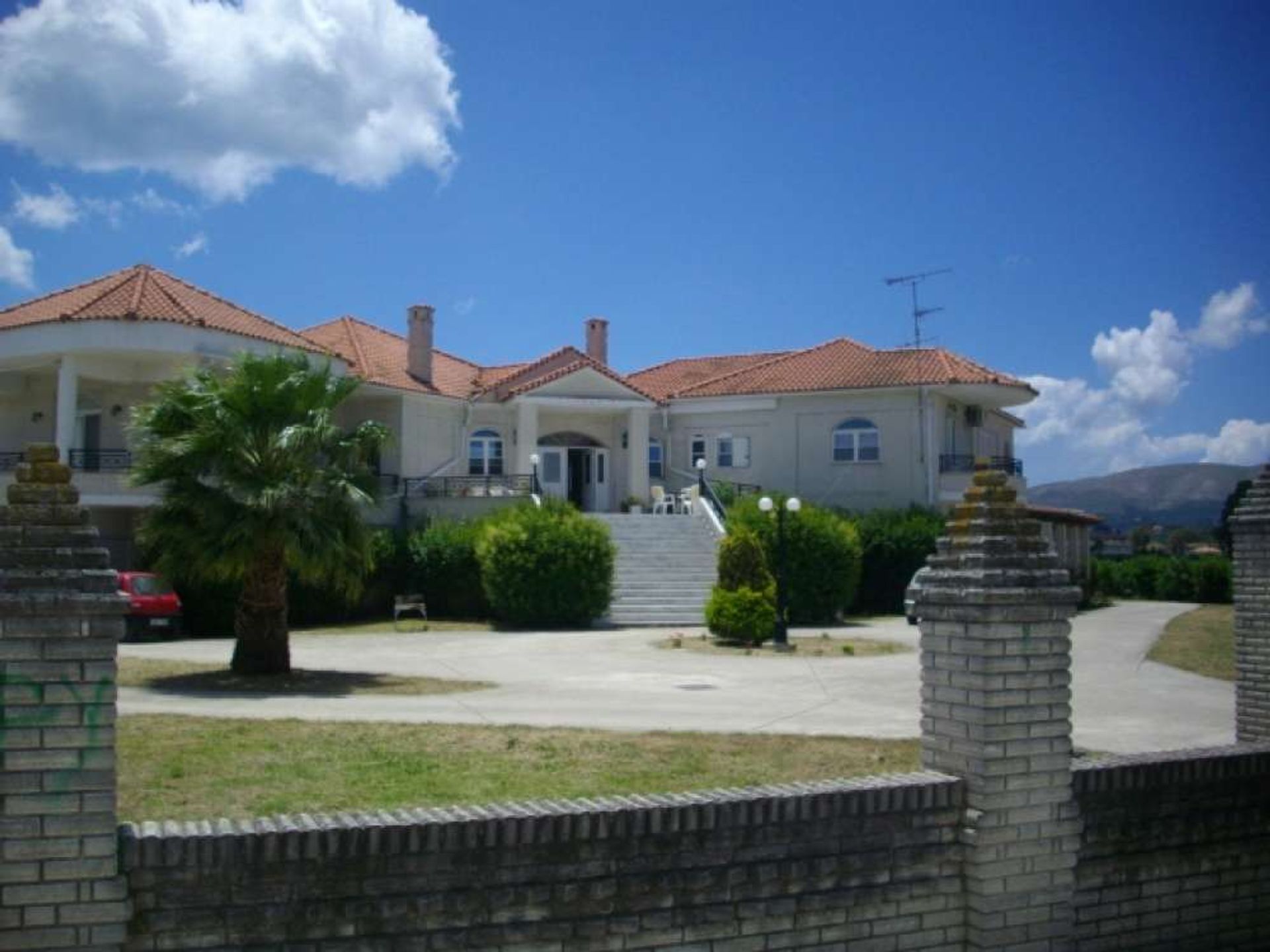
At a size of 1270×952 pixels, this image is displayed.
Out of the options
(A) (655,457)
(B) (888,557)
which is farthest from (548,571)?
(A) (655,457)

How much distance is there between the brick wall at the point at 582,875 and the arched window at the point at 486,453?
3660 cm

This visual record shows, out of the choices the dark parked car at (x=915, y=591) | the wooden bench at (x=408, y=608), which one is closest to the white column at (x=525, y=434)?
the wooden bench at (x=408, y=608)

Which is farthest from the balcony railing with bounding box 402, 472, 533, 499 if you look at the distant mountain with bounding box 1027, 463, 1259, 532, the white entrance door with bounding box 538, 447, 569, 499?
the distant mountain with bounding box 1027, 463, 1259, 532

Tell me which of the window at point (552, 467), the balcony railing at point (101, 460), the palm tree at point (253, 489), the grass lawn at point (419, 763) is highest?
the window at point (552, 467)

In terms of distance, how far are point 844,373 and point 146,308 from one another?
23.7 meters

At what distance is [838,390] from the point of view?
42.7 meters

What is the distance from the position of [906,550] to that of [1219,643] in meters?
11.3

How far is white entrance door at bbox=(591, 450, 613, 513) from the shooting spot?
145ft

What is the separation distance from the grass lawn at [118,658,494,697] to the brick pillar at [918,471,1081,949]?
36.4ft

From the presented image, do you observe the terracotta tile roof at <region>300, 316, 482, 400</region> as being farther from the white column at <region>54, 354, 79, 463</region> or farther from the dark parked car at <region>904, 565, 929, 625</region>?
the dark parked car at <region>904, 565, 929, 625</region>

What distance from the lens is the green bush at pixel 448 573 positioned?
3275 centimetres

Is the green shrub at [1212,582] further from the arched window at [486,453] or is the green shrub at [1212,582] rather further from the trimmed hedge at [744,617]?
the trimmed hedge at [744,617]

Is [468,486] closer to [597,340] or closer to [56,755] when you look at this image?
[597,340]

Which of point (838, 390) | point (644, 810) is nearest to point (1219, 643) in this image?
point (838, 390)
